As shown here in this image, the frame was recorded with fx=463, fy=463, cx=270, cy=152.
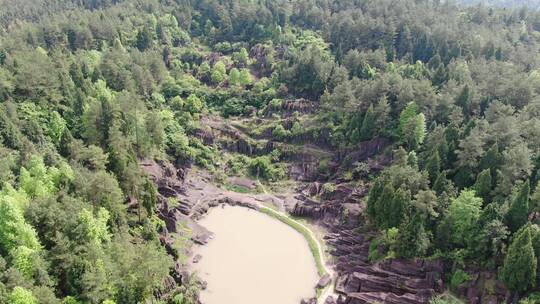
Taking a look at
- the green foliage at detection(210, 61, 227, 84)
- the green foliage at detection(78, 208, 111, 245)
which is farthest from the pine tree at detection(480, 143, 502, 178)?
the green foliage at detection(210, 61, 227, 84)

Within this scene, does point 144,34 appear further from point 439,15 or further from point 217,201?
point 439,15

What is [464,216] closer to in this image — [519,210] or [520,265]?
[519,210]

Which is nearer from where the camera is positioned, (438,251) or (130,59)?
(438,251)

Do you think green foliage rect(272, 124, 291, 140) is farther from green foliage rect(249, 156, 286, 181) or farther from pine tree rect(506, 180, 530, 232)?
pine tree rect(506, 180, 530, 232)

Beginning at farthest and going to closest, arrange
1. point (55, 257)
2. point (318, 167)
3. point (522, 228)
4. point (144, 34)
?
point (144, 34) → point (318, 167) → point (522, 228) → point (55, 257)

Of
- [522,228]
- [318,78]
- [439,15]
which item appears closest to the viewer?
[522,228]

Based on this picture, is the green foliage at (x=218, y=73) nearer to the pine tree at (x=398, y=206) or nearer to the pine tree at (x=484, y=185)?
the pine tree at (x=398, y=206)

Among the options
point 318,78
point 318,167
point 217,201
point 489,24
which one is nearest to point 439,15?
point 489,24

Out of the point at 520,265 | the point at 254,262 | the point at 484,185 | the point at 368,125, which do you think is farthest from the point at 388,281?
the point at 368,125
